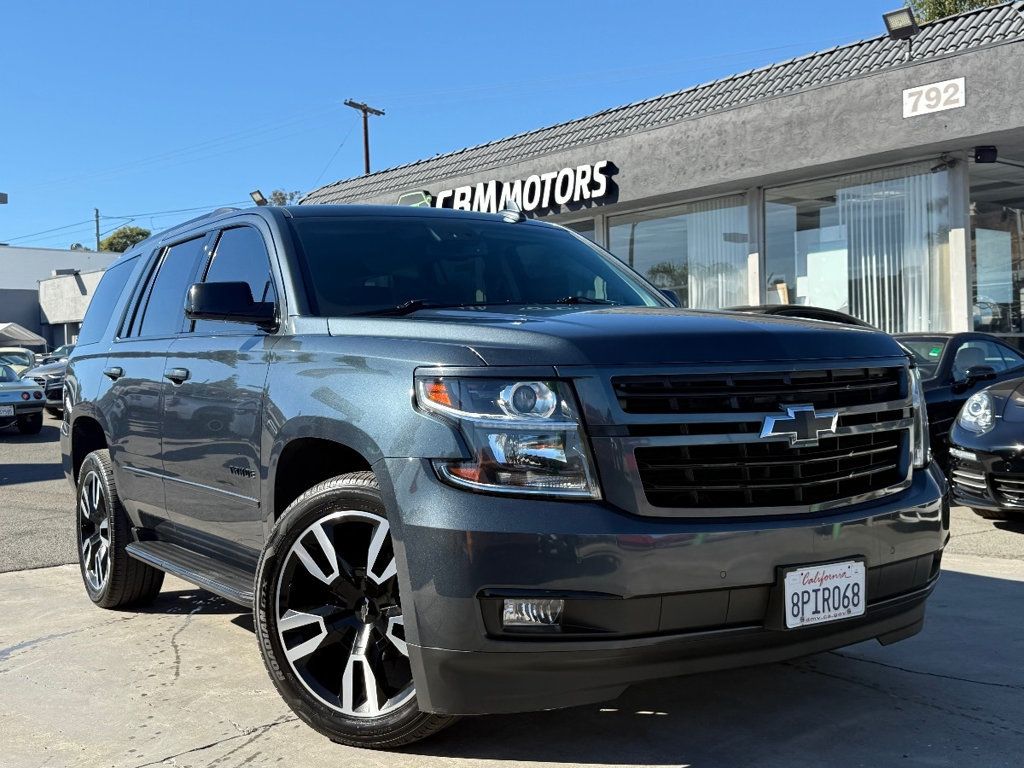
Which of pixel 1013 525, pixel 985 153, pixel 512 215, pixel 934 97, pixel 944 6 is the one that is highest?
pixel 944 6

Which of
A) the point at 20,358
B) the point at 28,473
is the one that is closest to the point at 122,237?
the point at 20,358

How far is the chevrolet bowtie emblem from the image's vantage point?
3.09m

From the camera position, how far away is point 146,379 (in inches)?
194

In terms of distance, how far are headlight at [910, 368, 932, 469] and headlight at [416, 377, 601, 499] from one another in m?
1.33

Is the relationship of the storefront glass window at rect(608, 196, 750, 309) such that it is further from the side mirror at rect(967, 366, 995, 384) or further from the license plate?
the license plate

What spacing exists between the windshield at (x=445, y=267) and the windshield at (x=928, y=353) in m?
5.17

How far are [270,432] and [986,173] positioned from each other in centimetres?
1409

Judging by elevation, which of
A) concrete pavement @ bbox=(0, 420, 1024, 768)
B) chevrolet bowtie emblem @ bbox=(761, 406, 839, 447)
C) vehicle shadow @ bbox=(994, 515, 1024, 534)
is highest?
chevrolet bowtie emblem @ bbox=(761, 406, 839, 447)

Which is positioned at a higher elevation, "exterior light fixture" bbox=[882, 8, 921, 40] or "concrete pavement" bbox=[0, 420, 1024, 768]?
"exterior light fixture" bbox=[882, 8, 921, 40]

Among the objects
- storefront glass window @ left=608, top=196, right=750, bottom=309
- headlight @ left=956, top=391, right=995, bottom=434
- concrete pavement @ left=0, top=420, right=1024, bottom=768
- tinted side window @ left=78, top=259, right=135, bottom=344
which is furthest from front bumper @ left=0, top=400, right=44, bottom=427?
→ headlight @ left=956, top=391, right=995, bottom=434

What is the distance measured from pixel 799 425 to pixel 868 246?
13.1 metres

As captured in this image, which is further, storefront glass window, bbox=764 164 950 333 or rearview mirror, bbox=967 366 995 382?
storefront glass window, bbox=764 164 950 333

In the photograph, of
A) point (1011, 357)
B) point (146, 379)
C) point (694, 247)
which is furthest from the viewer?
point (694, 247)

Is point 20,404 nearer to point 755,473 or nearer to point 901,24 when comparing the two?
point 901,24
